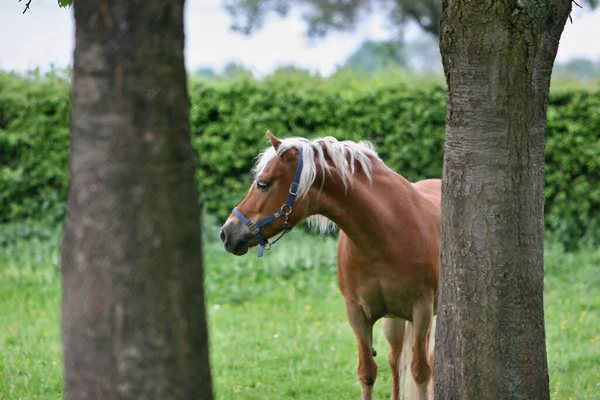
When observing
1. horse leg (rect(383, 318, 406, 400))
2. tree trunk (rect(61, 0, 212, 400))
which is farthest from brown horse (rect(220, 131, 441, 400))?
tree trunk (rect(61, 0, 212, 400))

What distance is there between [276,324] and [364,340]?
2901mm

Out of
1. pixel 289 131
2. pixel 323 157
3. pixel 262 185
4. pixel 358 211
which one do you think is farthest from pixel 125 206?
pixel 289 131

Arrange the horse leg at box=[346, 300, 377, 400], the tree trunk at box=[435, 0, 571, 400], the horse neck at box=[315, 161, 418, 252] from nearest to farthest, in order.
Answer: the tree trunk at box=[435, 0, 571, 400], the horse neck at box=[315, 161, 418, 252], the horse leg at box=[346, 300, 377, 400]

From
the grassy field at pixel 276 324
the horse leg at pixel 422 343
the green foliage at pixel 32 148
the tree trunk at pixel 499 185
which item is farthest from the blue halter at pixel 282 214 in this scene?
the green foliage at pixel 32 148

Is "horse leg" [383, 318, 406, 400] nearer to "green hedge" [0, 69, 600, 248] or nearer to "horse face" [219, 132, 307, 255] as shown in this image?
"horse face" [219, 132, 307, 255]

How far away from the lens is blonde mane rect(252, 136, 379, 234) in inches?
188

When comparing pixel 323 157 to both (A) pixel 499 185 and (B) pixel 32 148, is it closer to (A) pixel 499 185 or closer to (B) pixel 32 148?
(A) pixel 499 185

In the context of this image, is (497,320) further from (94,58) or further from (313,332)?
(313,332)

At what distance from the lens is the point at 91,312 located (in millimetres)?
2316

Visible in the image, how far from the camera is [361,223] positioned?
4953 millimetres

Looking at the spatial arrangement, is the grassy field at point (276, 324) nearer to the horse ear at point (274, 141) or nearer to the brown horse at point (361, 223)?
the brown horse at point (361, 223)

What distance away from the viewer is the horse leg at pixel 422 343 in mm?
→ 4961

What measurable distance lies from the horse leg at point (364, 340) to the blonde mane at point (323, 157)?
84 centimetres

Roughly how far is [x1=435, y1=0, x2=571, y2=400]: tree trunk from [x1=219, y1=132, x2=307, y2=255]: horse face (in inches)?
49.8
